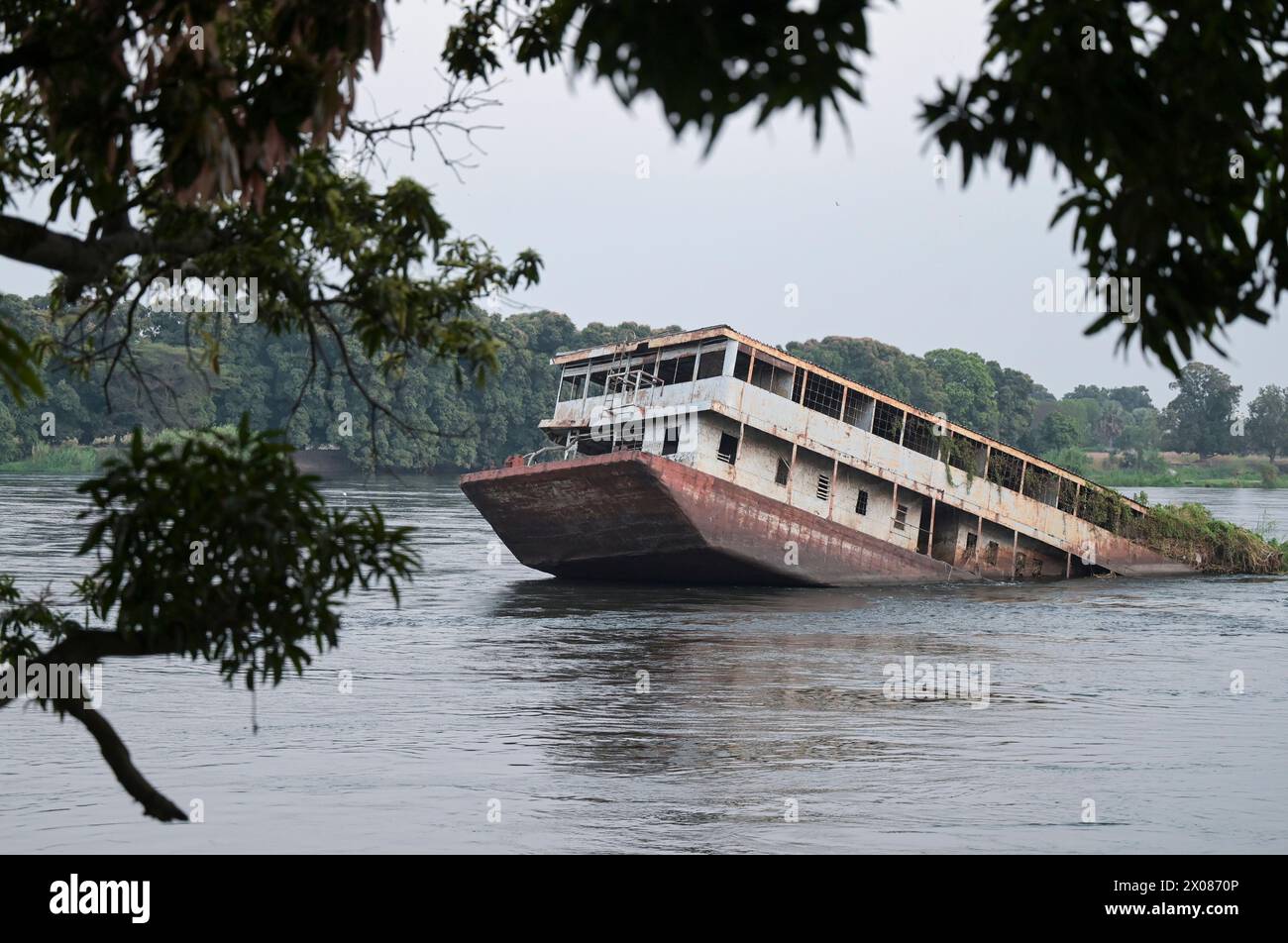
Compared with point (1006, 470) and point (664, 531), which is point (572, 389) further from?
point (1006, 470)

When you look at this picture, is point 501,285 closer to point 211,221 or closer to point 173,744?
point 211,221

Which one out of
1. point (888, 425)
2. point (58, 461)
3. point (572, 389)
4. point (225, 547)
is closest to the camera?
point (225, 547)

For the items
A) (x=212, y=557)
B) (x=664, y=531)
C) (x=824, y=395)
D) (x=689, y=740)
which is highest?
(x=824, y=395)

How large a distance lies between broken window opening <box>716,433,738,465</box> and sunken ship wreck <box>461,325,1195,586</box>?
0.04 metres

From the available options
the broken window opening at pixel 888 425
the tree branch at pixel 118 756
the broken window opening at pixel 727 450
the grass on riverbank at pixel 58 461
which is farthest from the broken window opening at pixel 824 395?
the grass on riverbank at pixel 58 461

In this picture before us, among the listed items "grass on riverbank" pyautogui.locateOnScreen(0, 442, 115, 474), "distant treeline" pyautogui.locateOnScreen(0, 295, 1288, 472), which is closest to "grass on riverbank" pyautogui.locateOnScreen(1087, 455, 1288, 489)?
"distant treeline" pyautogui.locateOnScreen(0, 295, 1288, 472)

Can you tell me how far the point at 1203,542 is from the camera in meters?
38.9

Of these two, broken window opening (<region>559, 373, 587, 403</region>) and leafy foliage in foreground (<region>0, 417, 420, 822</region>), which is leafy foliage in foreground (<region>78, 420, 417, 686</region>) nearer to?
leafy foliage in foreground (<region>0, 417, 420, 822</region>)

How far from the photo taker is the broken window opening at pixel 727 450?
3070 cm

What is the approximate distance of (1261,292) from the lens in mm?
4582

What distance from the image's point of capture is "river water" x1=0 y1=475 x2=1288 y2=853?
13.0 meters

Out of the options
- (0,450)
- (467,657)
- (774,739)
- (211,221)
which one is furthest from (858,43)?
(0,450)

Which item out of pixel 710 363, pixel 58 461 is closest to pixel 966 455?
pixel 710 363

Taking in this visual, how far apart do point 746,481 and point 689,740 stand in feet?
47.3
